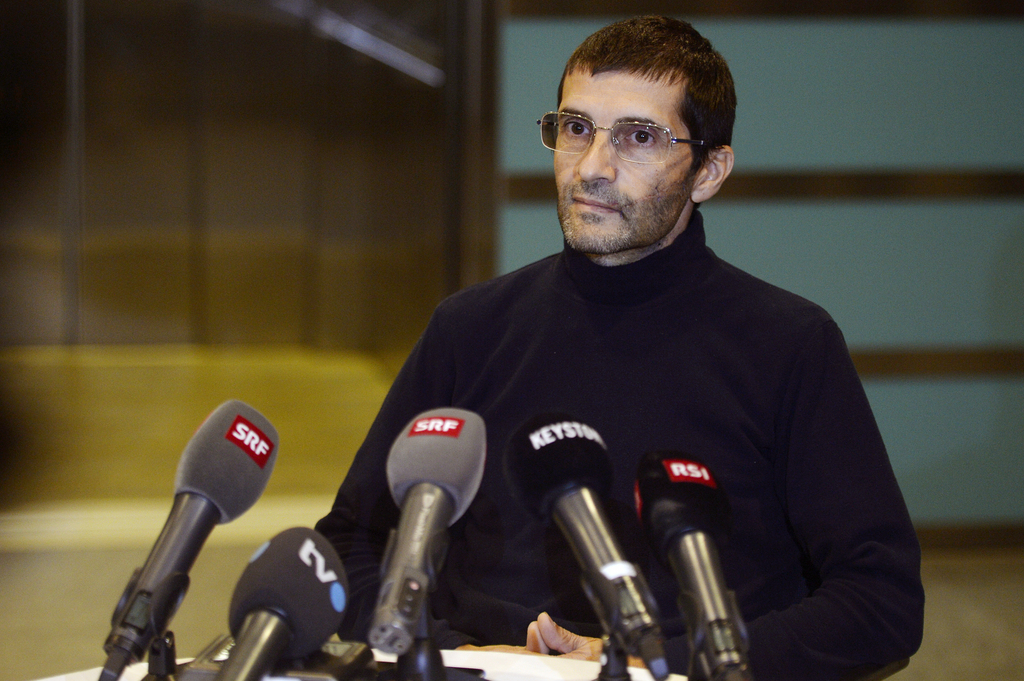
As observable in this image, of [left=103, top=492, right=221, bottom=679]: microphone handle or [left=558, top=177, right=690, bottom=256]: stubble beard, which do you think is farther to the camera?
[left=558, top=177, right=690, bottom=256]: stubble beard

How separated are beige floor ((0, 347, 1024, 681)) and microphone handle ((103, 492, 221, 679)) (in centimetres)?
202

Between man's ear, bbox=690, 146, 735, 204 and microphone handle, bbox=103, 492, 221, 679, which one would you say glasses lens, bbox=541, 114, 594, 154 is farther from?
microphone handle, bbox=103, 492, 221, 679

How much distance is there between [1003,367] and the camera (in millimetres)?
3258

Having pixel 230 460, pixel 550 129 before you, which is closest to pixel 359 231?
pixel 550 129

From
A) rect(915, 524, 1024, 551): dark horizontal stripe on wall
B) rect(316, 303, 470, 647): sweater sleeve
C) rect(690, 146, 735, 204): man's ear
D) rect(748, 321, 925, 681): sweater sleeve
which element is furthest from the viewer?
rect(915, 524, 1024, 551): dark horizontal stripe on wall

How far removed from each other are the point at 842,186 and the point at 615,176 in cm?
196

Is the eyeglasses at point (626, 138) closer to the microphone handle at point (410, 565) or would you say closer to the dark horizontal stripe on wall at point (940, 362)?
the microphone handle at point (410, 565)

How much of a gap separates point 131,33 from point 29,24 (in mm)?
929

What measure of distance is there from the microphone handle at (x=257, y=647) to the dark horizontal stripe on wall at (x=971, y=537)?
3041mm

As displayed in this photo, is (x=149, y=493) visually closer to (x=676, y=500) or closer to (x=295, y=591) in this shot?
(x=295, y=591)

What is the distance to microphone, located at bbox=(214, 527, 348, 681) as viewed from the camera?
0.71m

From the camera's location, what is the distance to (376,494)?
55.5 inches

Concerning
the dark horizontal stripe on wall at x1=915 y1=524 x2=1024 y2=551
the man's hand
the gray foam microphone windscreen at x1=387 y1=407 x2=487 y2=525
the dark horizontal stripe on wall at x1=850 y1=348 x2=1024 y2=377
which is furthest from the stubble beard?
the dark horizontal stripe on wall at x1=915 y1=524 x2=1024 y2=551

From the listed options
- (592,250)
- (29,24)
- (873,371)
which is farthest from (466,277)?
(29,24)
